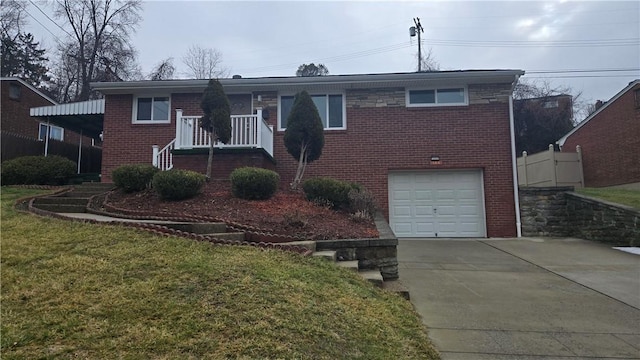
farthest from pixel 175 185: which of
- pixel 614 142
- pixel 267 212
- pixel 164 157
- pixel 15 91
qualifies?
pixel 614 142

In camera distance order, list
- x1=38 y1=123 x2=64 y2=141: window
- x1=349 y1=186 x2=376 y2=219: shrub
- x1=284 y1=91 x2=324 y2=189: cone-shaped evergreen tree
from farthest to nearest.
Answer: x1=38 y1=123 x2=64 y2=141: window
x1=284 y1=91 x2=324 y2=189: cone-shaped evergreen tree
x1=349 y1=186 x2=376 y2=219: shrub

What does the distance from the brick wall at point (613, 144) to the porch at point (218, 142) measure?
1546cm

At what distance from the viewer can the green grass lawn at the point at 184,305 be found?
2.65 m

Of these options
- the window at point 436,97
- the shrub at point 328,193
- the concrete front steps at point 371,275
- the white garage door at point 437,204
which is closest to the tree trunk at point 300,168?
the shrub at point 328,193

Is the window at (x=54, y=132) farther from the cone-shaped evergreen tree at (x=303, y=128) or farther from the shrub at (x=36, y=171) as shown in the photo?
the cone-shaped evergreen tree at (x=303, y=128)

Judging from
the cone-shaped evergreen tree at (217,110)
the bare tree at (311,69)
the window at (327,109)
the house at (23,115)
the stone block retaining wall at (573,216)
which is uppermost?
the bare tree at (311,69)

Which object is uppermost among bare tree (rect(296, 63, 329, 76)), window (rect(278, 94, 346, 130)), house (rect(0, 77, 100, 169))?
bare tree (rect(296, 63, 329, 76))

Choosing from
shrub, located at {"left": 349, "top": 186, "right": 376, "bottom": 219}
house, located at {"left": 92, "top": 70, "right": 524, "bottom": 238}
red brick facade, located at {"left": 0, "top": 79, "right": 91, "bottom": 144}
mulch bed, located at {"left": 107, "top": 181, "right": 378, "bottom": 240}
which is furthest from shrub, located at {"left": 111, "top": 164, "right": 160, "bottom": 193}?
red brick facade, located at {"left": 0, "top": 79, "right": 91, "bottom": 144}

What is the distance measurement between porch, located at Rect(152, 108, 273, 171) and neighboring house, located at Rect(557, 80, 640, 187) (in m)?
15.5

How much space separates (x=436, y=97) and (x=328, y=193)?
6.12 m

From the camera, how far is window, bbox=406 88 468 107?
12312 mm

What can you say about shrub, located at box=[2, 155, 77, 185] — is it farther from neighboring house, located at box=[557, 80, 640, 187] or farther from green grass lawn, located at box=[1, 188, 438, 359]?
neighboring house, located at box=[557, 80, 640, 187]

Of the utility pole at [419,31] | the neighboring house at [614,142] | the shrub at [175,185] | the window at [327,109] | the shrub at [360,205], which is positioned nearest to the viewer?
the shrub at [175,185]

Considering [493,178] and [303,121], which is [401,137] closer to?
[493,178]
